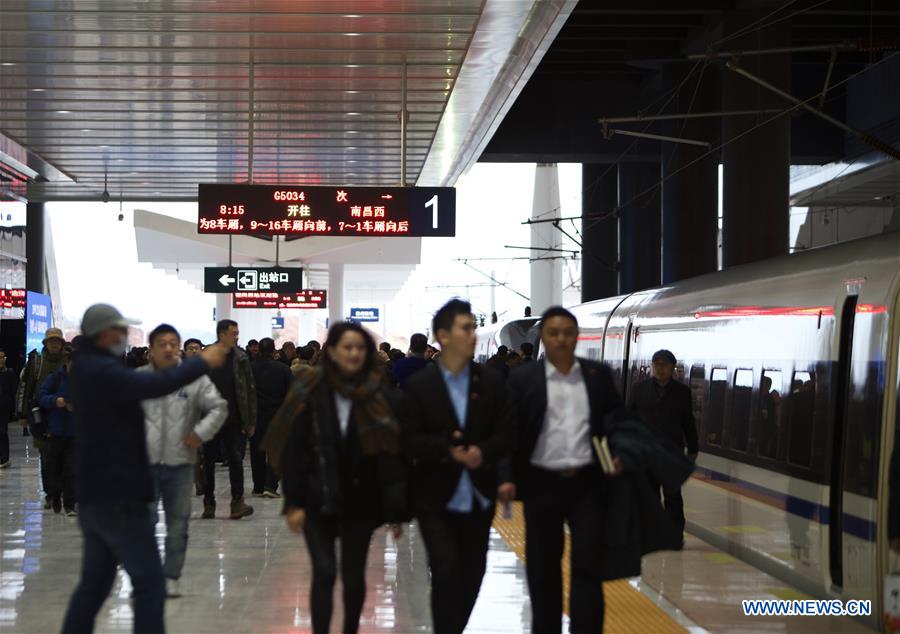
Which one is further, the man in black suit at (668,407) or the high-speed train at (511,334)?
the high-speed train at (511,334)

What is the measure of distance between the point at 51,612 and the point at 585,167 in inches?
1106

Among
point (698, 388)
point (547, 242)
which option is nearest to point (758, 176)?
point (698, 388)

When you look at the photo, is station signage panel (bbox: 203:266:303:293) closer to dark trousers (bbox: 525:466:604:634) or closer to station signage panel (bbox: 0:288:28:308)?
station signage panel (bbox: 0:288:28:308)

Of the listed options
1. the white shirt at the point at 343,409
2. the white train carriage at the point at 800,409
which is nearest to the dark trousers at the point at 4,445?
the white train carriage at the point at 800,409

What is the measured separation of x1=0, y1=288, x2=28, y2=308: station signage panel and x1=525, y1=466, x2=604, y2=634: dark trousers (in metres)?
23.4

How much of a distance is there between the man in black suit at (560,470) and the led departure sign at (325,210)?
27.9 ft

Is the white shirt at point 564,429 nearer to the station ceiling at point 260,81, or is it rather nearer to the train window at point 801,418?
the train window at point 801,418

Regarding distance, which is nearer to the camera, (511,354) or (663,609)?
(663,609)

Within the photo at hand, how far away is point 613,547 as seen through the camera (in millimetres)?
6039

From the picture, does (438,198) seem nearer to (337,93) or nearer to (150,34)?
(337,93)

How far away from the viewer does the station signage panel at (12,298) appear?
2777 cm

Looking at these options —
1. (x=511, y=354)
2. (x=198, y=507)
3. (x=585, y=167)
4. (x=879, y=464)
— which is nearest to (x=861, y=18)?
(x=511, y=354)

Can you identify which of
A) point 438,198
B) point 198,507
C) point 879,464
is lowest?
point 198,507

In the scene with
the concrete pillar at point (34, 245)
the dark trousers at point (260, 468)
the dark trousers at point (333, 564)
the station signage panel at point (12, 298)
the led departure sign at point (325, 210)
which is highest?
the concrete pillar at point (34, 245)
